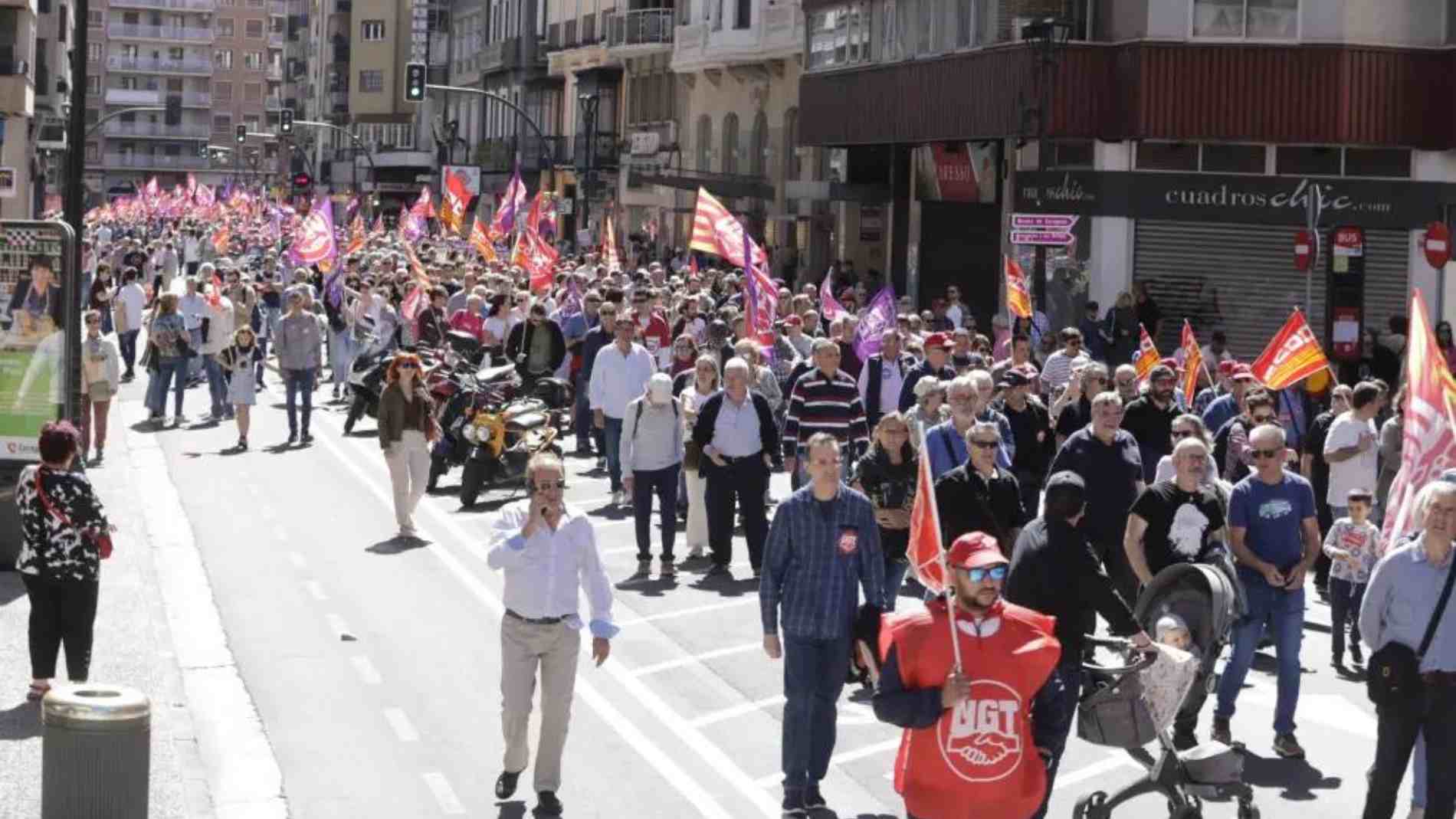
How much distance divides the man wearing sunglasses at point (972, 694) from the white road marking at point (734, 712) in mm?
5062

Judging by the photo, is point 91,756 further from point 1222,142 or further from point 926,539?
point 1222,142

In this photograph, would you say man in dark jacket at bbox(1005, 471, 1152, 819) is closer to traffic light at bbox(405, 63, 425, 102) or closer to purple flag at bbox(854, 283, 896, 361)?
purple flag at bbox(854, 283, 896, 361)

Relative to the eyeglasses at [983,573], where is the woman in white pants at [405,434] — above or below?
below

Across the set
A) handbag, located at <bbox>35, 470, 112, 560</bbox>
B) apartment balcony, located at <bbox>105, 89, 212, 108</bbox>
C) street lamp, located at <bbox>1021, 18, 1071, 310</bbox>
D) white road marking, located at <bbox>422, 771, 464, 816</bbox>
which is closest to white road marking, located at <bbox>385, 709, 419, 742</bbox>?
white road marking, located at <bbox>422, 771, 464, 816</bbox>

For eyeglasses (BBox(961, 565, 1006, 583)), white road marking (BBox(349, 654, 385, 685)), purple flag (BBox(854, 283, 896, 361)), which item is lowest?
white road marking (BBox(349, 654, 385, 685))

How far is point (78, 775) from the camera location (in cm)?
969

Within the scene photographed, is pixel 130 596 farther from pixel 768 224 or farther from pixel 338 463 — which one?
pixel 768 224

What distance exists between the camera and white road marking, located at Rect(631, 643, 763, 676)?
50.1 ft

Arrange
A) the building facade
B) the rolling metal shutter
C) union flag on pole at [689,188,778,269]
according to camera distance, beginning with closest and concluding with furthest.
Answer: union flag on pole at [689,188,778,269] < the building facade < the rolling metal shutter

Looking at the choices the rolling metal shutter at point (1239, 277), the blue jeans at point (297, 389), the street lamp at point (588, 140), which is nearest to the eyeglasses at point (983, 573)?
the blue jeans at point (297, 389)

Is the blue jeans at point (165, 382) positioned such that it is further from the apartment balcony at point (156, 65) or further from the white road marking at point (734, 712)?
the apartment balcony at point (156, 65)

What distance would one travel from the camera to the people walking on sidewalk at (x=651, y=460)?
19000 millimetres

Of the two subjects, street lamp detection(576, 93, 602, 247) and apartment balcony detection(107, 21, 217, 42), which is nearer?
street lamp detection(576, 93, 602, 247)

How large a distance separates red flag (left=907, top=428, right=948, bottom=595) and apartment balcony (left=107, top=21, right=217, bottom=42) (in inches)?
7134
